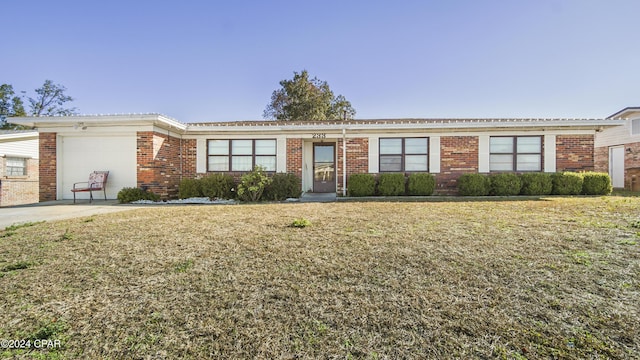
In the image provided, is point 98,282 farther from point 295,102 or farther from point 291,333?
point 295,102

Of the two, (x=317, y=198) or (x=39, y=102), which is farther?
(x=39, y=102)

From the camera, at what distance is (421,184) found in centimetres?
1049

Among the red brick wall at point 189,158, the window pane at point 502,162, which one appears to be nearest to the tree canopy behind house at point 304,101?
the red brick wall at point 189,158

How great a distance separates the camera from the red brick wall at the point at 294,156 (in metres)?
11.4

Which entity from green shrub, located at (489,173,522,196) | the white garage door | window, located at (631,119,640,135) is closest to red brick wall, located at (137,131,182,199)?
the white garage door

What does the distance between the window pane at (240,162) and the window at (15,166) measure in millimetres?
10740

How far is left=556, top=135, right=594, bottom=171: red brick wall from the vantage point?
10805mm

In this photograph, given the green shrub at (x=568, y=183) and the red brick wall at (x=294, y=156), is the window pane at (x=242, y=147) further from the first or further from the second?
the green shrub at (x=568, y=183)

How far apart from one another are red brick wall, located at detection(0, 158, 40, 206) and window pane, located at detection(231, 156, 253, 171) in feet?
32.6

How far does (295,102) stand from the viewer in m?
25.2

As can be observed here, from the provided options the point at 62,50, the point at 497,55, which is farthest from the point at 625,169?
the point at 62,50

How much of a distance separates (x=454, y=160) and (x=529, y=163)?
290 cm

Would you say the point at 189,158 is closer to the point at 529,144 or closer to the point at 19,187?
the point at 19,187

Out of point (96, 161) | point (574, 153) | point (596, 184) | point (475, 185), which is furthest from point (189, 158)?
point (596, 184)
